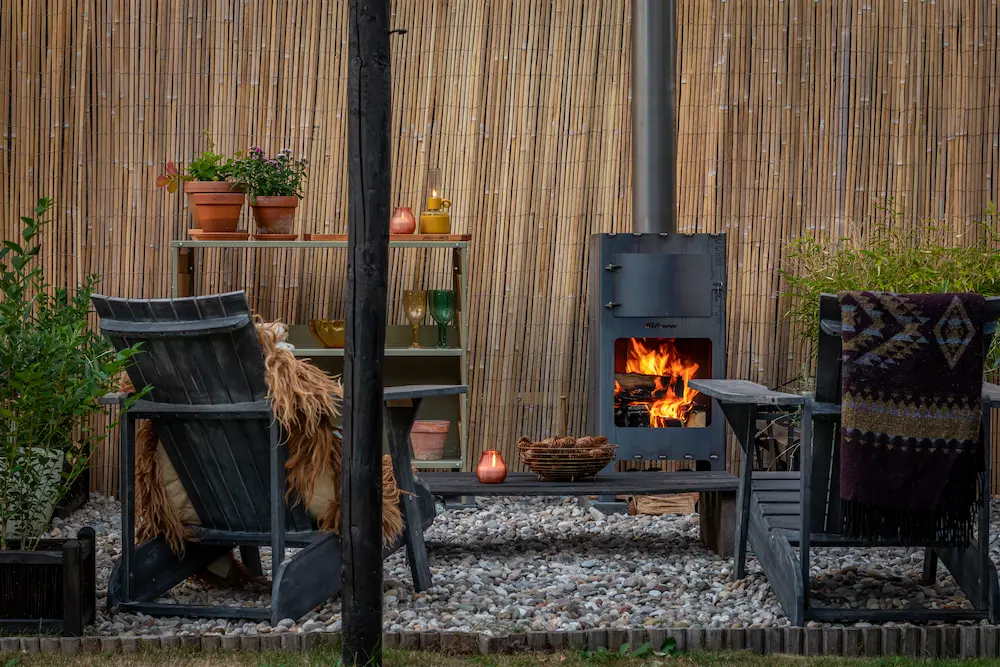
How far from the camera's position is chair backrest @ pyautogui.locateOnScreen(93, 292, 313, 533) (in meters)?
2.96

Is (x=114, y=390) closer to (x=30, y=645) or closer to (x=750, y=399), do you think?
(x=30, y=645)

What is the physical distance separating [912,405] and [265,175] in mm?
3096

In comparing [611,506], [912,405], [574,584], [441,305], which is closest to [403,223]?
[441,305]

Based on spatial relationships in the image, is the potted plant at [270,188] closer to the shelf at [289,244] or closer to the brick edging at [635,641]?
the shelf at [289,244]

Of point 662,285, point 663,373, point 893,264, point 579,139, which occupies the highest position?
point 579,139

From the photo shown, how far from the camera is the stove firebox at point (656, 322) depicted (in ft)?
16.4

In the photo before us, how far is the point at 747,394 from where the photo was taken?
3.18 m

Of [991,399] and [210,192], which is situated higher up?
[210,192]

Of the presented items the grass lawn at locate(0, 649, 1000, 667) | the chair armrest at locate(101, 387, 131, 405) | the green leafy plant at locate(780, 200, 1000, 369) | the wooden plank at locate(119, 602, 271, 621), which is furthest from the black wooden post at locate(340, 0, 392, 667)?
the green leafy plant at locate(780, 200, 1000, 369)

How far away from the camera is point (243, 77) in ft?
18.0

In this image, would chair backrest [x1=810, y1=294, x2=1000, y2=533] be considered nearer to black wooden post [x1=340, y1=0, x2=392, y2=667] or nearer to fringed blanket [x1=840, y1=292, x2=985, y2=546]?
fringed blanket [x1=840, y1=292, x2=985, y2=546]

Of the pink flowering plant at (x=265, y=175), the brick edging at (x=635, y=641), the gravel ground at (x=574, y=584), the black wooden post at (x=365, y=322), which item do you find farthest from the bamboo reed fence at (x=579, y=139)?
the black wooden post at (x=365, y=322)

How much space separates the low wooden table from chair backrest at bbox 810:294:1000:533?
832mm

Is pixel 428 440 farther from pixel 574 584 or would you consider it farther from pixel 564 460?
pixel 574 584
